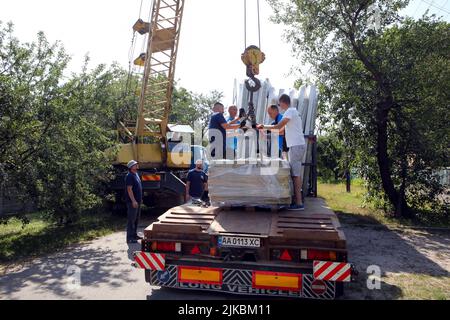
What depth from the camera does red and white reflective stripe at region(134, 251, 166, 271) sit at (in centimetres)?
524

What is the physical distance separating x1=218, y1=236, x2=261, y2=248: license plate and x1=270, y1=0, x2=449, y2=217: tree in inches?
364

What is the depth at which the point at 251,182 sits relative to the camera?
18.4 feet

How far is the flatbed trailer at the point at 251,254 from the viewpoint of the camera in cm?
477

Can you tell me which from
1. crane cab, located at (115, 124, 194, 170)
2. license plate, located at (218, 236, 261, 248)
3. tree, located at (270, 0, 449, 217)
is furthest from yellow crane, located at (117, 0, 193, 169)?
license plate, located at (218, 236, 261, 248)

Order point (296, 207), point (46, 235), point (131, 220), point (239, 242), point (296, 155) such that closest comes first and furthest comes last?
1. point (239, 242)
2. point (296, 207)
3. point (296, 155)
4. point (131, 220)
5. point (46, 235)

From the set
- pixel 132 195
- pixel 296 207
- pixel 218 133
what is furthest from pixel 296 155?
pixel 132 195

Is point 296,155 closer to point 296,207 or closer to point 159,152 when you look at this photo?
point 296,207

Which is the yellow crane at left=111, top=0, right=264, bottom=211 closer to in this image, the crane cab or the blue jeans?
the crane cab

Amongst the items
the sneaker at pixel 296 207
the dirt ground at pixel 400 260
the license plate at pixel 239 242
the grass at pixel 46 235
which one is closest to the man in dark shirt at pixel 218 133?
the sneaker at pixel 296 207

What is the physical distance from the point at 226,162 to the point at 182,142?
8.61 metres

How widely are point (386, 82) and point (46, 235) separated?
34.3 ft

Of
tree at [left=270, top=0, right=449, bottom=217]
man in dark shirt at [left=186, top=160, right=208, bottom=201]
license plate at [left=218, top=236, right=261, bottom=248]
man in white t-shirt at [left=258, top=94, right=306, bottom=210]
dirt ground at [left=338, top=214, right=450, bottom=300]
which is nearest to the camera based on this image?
license plate at [left=218, top=236, right=261, bottom=248]
